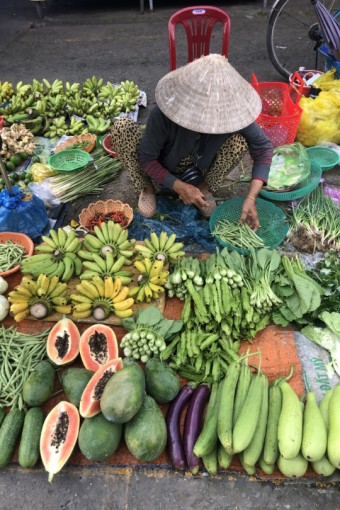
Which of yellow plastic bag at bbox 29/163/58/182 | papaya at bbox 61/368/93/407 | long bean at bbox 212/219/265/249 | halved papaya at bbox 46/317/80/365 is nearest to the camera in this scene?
papaya at bbox 61/368/93/407

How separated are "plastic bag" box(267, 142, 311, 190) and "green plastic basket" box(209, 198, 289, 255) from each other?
14.7 inches

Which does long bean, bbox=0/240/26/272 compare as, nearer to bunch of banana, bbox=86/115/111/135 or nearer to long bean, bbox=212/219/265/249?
long bean, bbox=212/219/265/249

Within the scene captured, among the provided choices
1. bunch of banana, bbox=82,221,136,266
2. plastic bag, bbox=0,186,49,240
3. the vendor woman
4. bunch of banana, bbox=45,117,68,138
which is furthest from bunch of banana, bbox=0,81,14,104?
bunch of banana, bbox=82,221,136,266

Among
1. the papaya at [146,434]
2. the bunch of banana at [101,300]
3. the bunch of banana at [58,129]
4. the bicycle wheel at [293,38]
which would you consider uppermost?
the bicycle wheel at [293,38]

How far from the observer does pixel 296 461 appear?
77.9 inches

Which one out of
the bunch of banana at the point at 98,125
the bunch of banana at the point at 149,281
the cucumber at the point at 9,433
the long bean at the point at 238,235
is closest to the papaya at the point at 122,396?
the cucumber at the point at 9,433

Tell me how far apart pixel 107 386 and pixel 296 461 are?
3.68 ft

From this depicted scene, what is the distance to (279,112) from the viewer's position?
463cm

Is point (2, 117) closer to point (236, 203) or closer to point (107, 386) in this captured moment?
point (236, 203)

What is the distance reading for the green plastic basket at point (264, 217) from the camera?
3334mm

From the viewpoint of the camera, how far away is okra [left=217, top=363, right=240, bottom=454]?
1.95 m

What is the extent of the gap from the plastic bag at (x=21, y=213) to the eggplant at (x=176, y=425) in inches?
81.4

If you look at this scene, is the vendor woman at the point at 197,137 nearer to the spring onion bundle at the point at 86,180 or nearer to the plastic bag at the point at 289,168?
the plastic bag at the point at 289,168

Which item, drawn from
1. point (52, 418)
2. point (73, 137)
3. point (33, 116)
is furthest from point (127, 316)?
point (33, 116)
